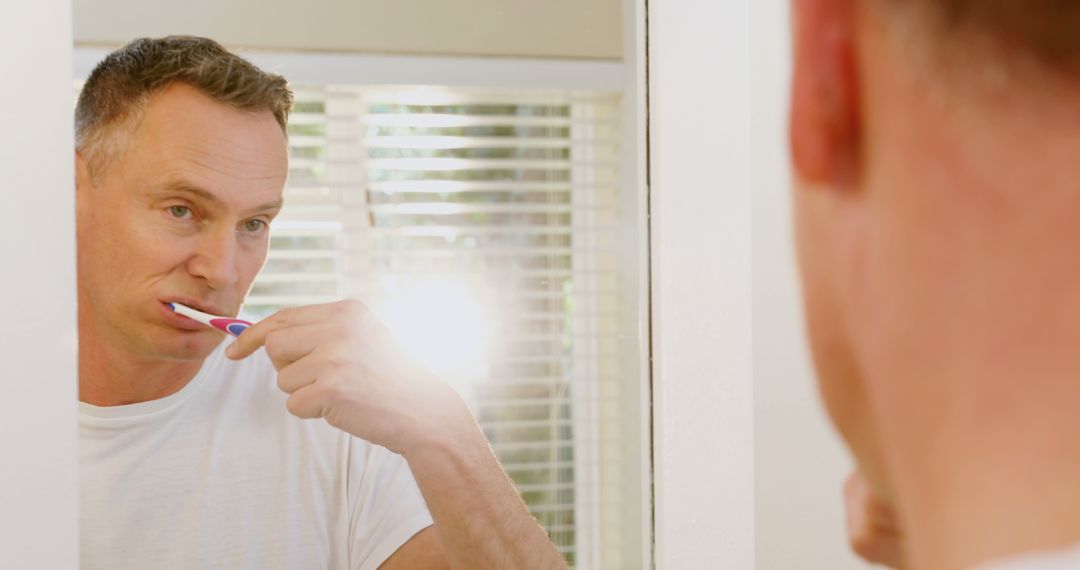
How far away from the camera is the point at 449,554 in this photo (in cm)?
72

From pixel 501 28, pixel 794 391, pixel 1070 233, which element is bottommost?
pixel 794 391

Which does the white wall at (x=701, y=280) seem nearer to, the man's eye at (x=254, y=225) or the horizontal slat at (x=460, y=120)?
the horizontal slat at (x=460, y=120)

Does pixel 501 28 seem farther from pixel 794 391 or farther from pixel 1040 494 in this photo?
pixel 1040 494

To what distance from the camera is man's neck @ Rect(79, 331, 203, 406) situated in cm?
63

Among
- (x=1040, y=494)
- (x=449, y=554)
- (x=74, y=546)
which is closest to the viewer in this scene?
(x=1040, y=494)

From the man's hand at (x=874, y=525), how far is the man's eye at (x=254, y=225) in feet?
1.44

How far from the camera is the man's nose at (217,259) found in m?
0.66

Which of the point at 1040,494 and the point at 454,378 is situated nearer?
the point at 1040,494

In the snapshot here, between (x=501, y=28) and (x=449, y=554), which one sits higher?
(x=501, y=28)

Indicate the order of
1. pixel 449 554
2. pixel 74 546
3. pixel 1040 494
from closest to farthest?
pixel 1040 494, pixel 74 546, pixel 449 554

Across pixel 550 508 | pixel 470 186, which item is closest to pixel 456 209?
pixel 470 186

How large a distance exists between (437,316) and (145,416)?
0.21 m

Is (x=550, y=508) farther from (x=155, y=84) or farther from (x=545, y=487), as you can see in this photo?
(x=155, y=84)

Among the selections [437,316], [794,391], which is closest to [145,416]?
[437,316]
